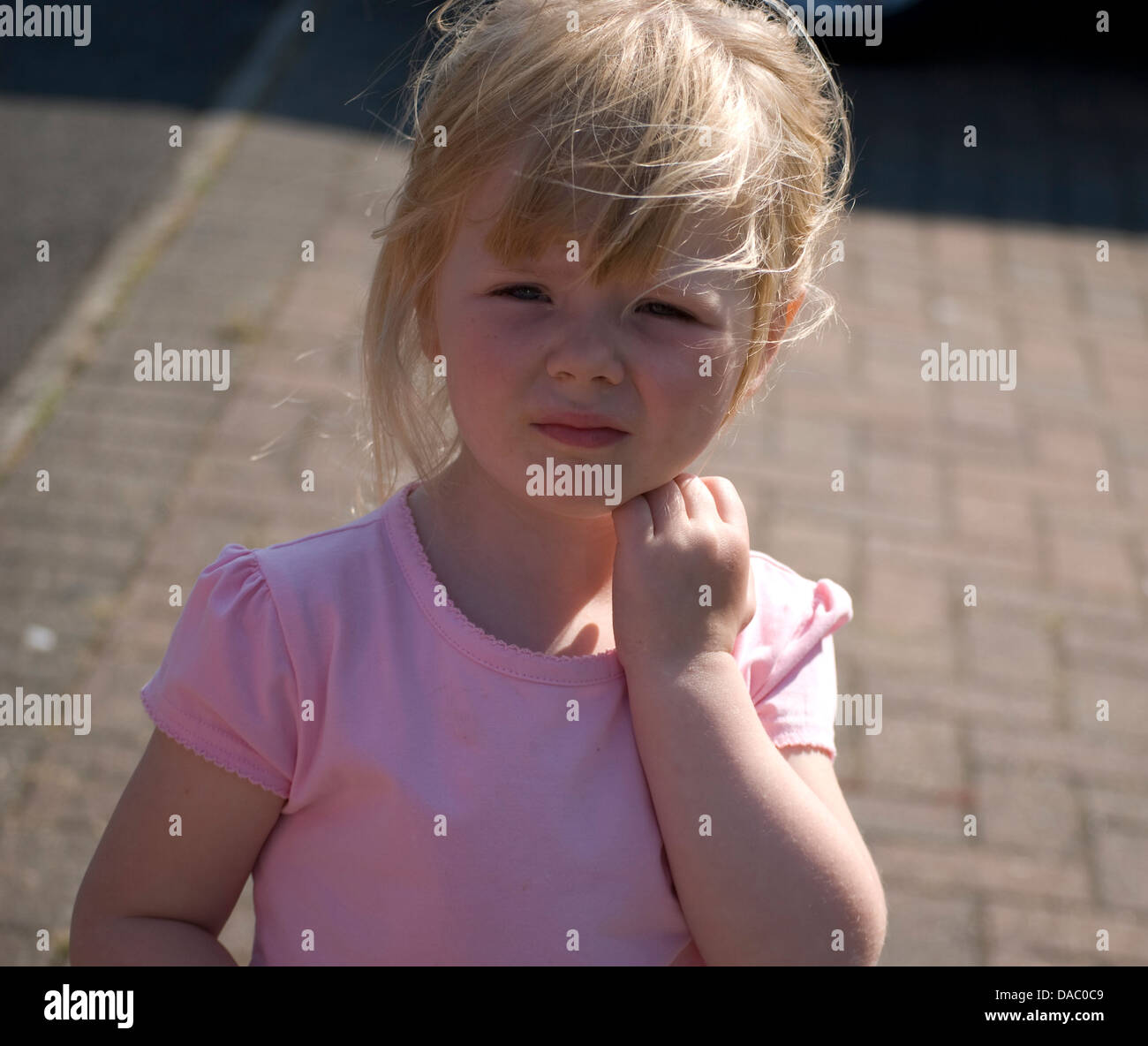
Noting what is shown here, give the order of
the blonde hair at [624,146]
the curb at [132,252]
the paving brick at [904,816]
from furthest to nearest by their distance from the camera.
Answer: the curb at [132,252] < the paving brick at [904,816] < the blonde hair at [624,146]

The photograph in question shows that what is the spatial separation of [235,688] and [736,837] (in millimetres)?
525

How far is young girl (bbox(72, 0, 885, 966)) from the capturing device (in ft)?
4.33

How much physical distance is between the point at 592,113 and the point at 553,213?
107 millimetres

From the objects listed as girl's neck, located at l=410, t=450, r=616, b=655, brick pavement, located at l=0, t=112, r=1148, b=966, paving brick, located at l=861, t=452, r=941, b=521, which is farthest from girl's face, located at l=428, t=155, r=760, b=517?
paving brick, located at l=861, t=452, r=941, b=521

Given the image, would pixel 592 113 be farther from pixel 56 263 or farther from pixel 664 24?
pixel 56 263

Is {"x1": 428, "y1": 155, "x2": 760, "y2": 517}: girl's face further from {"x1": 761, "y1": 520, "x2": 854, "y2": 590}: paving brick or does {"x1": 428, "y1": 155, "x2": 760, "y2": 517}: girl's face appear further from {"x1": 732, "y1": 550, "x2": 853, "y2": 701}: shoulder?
{"x1": 761, "y1": 520, "x2": 854, "y2": 590}: paving brick

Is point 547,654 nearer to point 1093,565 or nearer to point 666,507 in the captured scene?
point 666,507

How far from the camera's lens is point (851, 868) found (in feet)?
4.50

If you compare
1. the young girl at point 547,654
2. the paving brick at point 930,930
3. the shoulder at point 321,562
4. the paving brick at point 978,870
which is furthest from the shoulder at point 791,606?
the paving brick at point 978,870

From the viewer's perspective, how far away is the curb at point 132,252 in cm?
409

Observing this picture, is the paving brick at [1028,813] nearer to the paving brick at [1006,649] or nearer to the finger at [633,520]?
the paving brick at [1006,649]

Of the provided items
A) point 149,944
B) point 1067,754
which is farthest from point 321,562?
point 1067,754

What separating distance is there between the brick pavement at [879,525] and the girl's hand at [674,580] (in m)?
0.78
